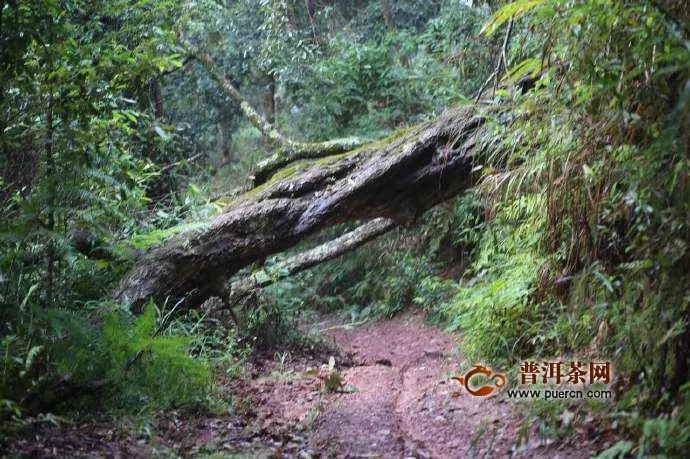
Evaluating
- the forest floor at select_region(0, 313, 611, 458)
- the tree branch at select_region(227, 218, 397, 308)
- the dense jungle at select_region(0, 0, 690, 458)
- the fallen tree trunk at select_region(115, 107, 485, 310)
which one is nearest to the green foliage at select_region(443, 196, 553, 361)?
the dense jungle at select_region(0, 0, 690, 458)

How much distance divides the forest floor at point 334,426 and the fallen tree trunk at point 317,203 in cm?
116

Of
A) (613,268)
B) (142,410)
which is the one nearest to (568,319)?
(613,268)

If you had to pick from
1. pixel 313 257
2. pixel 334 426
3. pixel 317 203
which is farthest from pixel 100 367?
pixel 313 257

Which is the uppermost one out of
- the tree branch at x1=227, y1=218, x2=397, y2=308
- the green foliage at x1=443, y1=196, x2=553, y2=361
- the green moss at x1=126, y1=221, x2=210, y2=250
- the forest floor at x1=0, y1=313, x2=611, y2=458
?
the tree branch at x1=227, y1=218, x2=397, y2=308

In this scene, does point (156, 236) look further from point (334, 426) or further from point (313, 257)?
point (313, 257)

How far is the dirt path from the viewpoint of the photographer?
168 inches

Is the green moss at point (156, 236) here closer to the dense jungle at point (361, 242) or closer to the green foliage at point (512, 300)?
the dense jungle at point (361, 242)

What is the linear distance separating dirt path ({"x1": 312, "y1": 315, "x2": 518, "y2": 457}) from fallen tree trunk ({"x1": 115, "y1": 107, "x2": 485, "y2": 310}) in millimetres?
1633

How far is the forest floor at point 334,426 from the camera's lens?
381 cm

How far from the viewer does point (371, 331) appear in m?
9.67

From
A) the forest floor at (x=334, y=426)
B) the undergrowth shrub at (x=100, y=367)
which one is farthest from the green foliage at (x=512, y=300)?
the undergrowth shrub at (x=100, y=367)

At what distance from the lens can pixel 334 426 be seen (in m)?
4.81

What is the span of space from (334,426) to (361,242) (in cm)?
435

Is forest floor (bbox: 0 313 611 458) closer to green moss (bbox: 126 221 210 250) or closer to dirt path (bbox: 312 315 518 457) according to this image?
dirt path (bbox: 312 315 518 457)
